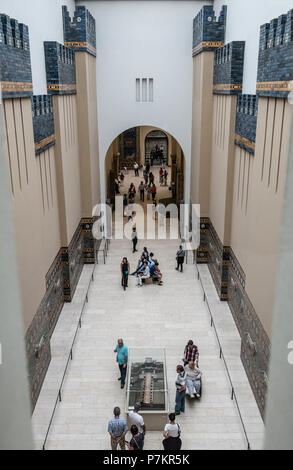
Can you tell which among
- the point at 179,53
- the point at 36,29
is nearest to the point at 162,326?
the point at 36,29

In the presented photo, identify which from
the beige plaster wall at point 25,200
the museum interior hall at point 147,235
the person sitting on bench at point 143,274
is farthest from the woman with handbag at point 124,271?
the beige plaster wall at point 25,200

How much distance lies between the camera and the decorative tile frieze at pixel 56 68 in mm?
10156

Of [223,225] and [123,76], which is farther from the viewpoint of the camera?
[123,76]

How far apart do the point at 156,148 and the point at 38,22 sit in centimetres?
2253

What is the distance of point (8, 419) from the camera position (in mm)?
1793

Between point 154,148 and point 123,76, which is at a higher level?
point 123,76

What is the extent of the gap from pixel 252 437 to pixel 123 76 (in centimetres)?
1243

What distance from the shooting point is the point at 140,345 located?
9.66m

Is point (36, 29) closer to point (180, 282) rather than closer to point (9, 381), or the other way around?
point (180, 282)

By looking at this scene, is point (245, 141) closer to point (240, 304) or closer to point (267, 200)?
point (267, 200)

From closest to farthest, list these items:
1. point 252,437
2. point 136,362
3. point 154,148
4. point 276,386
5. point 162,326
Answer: point 276,386, point 252,437, point 136,362, point 162,326, point 154,148

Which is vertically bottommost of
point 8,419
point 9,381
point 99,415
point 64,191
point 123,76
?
point 99,415

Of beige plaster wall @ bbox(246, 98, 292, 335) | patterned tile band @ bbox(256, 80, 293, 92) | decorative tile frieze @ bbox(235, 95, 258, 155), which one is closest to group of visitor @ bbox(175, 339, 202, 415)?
beige plaster wall @ bbox(246, 98, 292, 335)

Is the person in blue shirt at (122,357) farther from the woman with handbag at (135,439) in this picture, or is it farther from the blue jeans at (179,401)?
the woman with handbag at (135,439)
